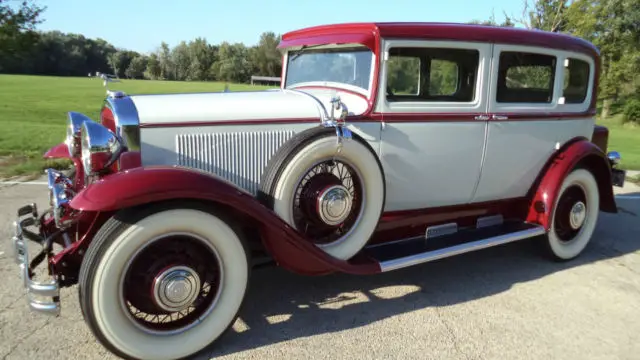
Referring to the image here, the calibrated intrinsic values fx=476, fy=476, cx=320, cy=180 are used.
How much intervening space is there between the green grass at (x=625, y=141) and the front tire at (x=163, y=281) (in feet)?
31.0

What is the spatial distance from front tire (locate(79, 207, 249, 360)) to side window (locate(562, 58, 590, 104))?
133 inches

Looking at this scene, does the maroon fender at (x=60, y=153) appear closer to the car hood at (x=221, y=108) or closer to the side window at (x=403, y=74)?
the car hood at (x=221, y=108)

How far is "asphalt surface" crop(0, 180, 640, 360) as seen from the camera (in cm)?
278

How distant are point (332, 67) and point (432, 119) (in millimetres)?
876

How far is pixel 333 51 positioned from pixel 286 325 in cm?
206

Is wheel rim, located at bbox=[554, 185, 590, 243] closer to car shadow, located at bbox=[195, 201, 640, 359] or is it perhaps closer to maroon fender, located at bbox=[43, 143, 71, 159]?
car shadow, located at bbox=[195, 201, 640, 359]

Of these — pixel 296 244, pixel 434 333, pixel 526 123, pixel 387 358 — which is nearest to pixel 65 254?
pixel 296 244

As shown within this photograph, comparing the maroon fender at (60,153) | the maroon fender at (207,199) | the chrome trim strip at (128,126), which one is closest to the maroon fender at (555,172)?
the maroon fender at (207,199)

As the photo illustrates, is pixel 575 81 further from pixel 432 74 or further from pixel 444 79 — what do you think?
pixel 432 74

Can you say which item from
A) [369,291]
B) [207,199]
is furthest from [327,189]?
[369,291]

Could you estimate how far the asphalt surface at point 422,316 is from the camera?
278 centimetres

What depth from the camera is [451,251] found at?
3.48m

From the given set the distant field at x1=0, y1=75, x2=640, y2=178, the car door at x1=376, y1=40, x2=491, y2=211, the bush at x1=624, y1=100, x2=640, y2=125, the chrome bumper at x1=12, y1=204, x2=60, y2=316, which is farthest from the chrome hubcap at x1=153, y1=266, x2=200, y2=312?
the bush at x1=624, y1=100, x2=640, y2=125

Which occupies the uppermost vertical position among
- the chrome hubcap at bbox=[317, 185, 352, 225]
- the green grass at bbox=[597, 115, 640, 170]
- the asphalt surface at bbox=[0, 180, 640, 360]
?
the chrome hubcap at bbox=[317, 185, 352, 225]
